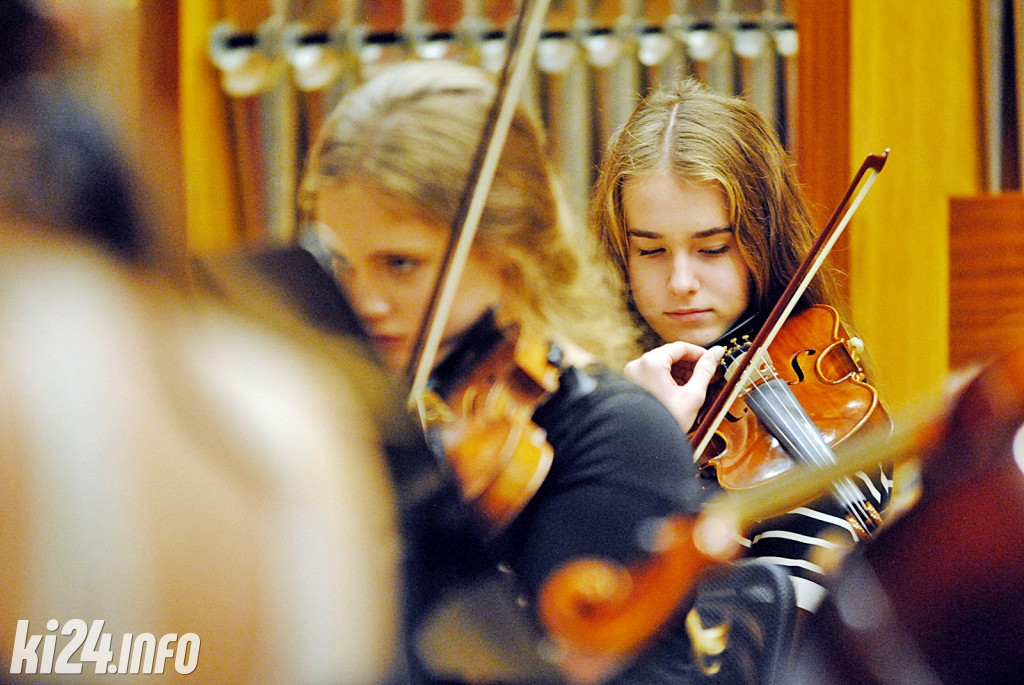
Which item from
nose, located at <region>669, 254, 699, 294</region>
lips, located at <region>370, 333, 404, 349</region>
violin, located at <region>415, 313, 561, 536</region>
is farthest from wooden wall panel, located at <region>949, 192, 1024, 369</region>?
lips, located at <region>370, 333, 404, 349</region>

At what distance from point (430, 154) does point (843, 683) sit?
1.51ft

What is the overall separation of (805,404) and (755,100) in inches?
9.0

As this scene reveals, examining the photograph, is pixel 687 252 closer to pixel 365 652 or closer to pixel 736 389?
pixel 736 389

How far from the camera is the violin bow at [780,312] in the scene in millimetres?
695

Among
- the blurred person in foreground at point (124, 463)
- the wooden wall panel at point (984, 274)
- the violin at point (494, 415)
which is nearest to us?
the blurred person in foreground at point (124, 463)

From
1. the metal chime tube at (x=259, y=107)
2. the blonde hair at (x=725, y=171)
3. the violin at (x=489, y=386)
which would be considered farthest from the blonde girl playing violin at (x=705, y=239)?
the metal chime tube at (x=259, y=107)

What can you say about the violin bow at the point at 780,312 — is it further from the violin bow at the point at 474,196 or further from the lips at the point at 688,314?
the violin bow at the point at 474,196

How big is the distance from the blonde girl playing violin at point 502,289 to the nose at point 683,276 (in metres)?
0.08

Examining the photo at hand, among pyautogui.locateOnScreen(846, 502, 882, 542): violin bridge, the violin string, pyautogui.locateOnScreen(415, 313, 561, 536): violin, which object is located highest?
pyautogui.locateOnScreen(415, 313, 561, 536): violin

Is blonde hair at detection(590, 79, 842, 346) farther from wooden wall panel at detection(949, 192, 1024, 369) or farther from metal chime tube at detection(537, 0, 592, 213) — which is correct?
wooden wall panel at detection(949, 192, 1024, 369)

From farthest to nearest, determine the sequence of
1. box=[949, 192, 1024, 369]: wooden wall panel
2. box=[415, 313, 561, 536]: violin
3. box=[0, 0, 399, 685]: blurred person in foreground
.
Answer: box=[949, 192, 1024, 369]: wooden wall panel
box=[415, 313, 561, 536]: violin
box=[0, 0, 399, 685]: blurred person in foreground

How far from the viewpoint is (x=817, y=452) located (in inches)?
27.0

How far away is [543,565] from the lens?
641 millimetres

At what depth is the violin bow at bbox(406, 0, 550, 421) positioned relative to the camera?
0.62 metres
